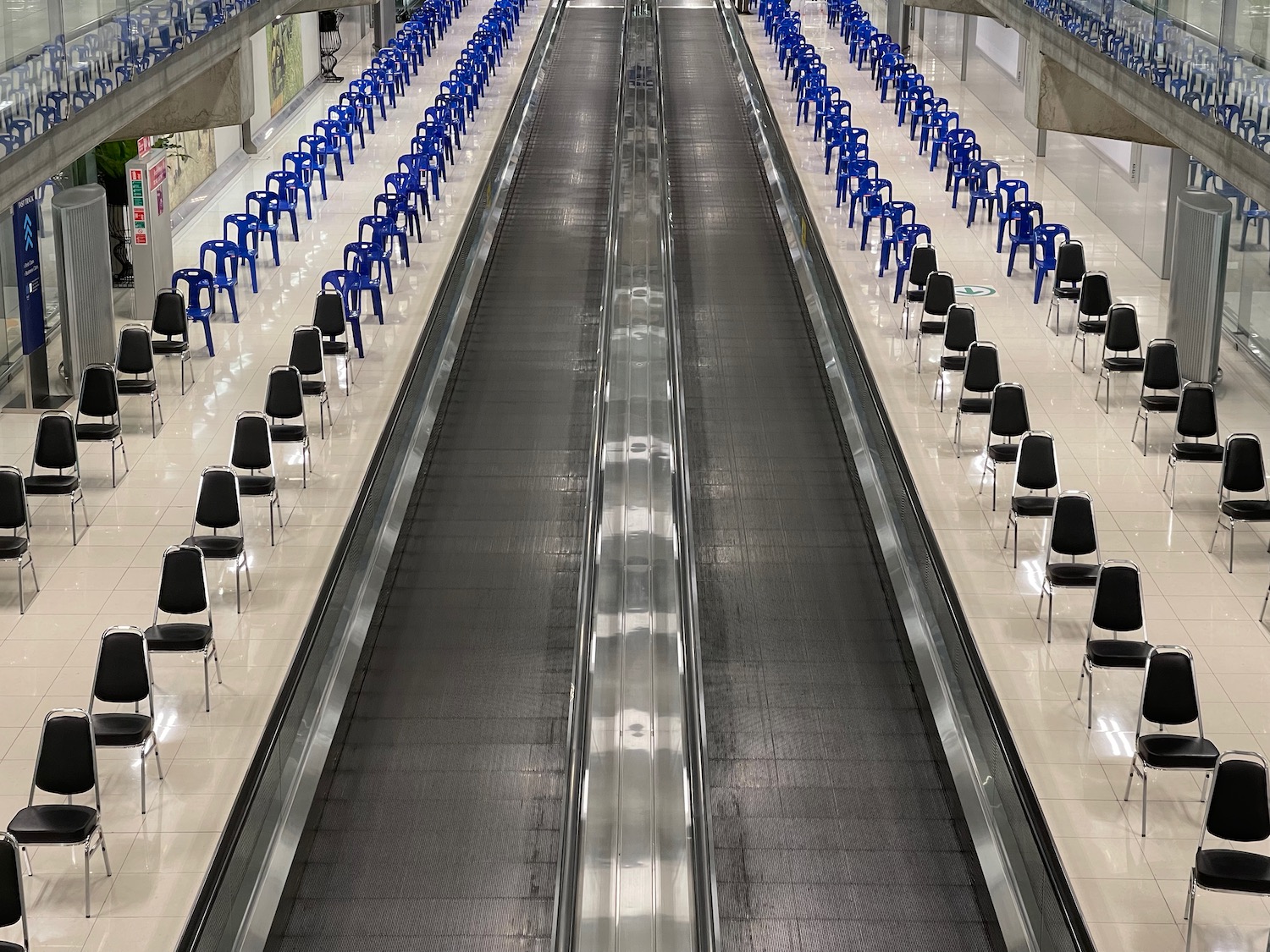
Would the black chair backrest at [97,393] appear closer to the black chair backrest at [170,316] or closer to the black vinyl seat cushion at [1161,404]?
the black chair backrest at [170,316]

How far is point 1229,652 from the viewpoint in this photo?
31.2 ft

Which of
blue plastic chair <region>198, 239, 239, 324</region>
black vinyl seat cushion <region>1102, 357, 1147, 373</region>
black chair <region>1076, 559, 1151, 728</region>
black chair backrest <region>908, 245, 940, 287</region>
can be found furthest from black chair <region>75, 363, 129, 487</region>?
black vinyl seat cushion <region>1102, 357, 1147, 373</region>

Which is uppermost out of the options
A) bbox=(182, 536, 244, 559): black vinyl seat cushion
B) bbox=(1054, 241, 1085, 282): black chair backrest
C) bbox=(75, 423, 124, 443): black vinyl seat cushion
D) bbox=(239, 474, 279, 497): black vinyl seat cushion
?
bbox=(1054, 241, 1085, 282): black chair backrest

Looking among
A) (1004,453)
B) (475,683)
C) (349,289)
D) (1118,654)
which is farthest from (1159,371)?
(349,289)

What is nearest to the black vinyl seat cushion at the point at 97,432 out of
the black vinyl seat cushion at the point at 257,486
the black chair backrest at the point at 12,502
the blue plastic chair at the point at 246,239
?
the black vinyl seat cushion at the point at 257,486

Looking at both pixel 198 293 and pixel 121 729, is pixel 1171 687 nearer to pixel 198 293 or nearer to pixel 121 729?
pixel 121 729

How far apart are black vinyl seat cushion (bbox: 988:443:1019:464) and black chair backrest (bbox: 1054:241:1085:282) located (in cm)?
488

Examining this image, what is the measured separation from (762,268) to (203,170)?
8.28 metres

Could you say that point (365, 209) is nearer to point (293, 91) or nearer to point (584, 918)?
point (293, 91)

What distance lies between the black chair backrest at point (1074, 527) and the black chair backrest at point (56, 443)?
657 centimetres

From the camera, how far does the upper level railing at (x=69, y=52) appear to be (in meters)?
10.4

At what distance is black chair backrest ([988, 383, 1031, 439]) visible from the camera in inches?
448

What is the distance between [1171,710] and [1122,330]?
257 inches

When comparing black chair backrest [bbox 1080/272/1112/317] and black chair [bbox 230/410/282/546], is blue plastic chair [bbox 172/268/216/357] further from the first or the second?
black chair backrest [bbox 1080/272/1112/317]
